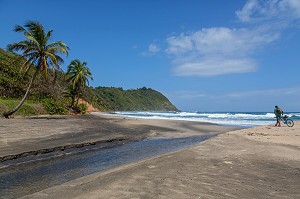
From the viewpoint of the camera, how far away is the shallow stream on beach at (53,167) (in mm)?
6895

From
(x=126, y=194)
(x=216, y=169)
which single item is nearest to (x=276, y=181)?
(x=216, y=169)

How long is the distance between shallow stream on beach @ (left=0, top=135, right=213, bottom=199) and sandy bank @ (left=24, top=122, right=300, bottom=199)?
101 cm

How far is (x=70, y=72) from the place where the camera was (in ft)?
168

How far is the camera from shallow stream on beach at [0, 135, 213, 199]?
22.6 ft

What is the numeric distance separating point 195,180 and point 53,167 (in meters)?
5.04

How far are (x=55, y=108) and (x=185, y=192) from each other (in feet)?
127

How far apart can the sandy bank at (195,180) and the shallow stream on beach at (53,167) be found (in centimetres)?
101

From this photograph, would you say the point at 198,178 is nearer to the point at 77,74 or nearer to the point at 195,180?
the point at 195,180

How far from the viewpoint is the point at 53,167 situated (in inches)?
358

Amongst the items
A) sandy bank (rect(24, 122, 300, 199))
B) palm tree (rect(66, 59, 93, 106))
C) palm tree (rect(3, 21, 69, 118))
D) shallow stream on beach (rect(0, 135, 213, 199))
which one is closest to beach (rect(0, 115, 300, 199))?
sandy bank (rect(24, 122, 300, 199))

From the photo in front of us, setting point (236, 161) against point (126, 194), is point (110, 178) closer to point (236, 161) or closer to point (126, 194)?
point (126, 194)

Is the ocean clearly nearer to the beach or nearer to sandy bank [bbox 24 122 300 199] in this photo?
the beach

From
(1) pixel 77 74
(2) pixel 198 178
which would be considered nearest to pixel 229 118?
(1) pixel 77 74

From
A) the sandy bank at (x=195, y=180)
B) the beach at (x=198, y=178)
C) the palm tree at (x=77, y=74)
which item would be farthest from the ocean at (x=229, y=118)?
the sandy bank at (x=195, y=180)
